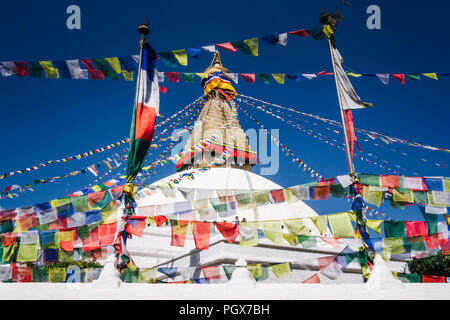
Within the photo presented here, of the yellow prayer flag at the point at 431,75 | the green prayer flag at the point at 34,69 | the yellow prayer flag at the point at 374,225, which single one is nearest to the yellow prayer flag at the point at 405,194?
the yellow prayer flag at the point at 374,225

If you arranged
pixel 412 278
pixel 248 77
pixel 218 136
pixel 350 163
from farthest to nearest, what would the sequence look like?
pixel 218 136
pixel 248 77
pixel 412 278
pixel 350 163

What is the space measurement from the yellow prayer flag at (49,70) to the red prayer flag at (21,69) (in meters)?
0.31

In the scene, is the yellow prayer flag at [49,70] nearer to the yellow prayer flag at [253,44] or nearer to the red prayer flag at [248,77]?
the yellow prayer flag at [253,44]

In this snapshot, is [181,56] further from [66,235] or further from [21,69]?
[66,235]

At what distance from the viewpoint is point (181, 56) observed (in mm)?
6031

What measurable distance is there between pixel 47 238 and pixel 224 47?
16.9ft

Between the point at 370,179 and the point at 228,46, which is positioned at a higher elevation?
the point at 228,46

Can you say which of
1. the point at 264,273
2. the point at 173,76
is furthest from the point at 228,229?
the point at 173,76

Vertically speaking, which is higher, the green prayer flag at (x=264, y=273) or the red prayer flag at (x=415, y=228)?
the red prayer flag at (x=415, y=228)

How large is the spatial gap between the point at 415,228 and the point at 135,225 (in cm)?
494

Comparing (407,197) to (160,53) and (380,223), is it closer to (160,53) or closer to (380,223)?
(380,223)

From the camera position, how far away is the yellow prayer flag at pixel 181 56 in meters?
5.98

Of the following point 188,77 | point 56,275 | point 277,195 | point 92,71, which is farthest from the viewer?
point 188,77

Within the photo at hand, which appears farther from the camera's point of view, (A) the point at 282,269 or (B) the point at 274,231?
(A) the point at 282,269
